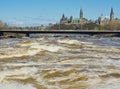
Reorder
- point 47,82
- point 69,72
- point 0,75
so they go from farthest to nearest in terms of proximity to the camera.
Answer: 1. point 69,72
2. point 0,75
3. point 47,82

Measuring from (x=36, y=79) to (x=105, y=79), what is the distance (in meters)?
4.47

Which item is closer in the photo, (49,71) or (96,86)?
(96,86)

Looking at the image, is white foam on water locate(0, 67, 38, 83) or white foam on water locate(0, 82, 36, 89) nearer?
white foam on water locate(0, 82, 36, 89)

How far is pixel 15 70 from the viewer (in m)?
24.1

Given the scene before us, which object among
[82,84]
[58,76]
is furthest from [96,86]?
[58,76]

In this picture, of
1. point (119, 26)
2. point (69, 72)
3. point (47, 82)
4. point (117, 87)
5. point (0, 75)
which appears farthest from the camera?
point (119, 26)

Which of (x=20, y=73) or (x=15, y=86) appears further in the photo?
(x=20, y=73)

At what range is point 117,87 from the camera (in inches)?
722

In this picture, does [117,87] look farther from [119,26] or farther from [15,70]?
[119,26]

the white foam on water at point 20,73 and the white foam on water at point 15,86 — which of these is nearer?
the white foam on water at point 15,86

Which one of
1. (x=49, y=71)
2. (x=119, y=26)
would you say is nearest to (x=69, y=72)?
(x=49, y=71)

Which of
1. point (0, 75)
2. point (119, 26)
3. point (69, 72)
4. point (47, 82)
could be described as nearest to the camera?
point (47, 82)

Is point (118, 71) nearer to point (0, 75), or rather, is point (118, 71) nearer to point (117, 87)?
point (117, 87)

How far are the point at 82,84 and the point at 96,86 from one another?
0.95m
